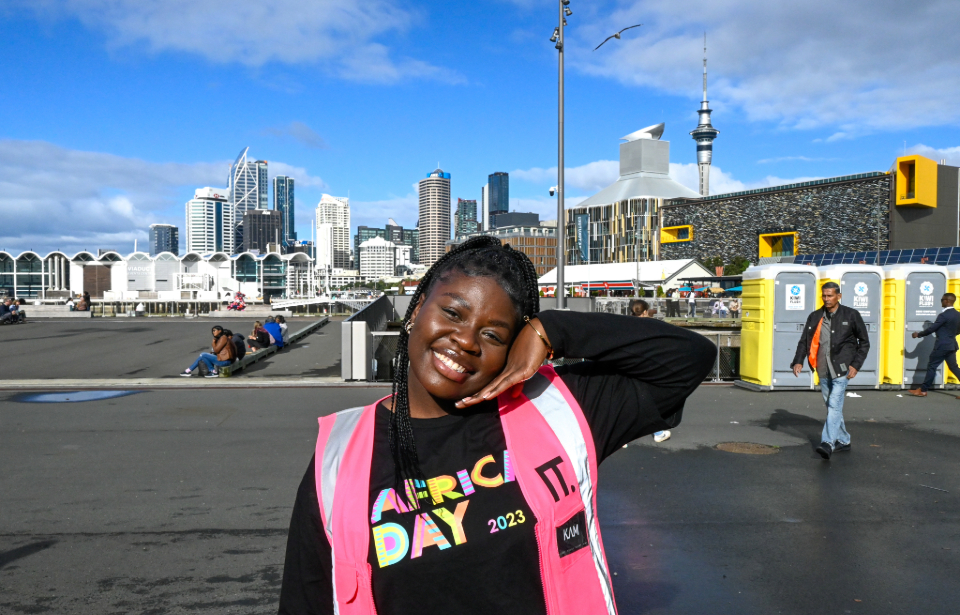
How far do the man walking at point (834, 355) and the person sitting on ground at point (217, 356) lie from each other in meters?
11.5

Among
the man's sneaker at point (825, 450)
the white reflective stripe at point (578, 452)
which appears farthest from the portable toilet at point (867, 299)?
the white reflective stripe at point (578, 452)

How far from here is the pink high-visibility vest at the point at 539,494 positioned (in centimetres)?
163

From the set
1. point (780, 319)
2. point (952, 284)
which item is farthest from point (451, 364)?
point (952, 284)

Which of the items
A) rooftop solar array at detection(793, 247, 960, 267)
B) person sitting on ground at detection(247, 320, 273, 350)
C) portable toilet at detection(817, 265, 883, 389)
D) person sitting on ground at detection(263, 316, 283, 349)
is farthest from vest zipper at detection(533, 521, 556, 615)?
rooftop solar array at detection(793, 247, 960, 267)

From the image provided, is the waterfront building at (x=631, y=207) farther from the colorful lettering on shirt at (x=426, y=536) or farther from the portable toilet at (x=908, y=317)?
the colorful lettering on shirt at (x=426, y=536)

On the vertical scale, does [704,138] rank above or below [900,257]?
above

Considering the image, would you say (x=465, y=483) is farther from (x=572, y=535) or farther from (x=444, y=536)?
(x=572, y=535)

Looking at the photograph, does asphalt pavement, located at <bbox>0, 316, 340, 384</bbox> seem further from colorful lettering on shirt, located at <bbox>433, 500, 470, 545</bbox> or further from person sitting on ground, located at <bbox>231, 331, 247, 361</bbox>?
colorful lettering on shirt, located at <bbox>433, 500, 470, 545</bbox>

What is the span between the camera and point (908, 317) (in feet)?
42.1

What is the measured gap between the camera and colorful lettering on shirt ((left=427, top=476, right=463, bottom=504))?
1689mm

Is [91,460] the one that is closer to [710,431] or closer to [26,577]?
[26,577]

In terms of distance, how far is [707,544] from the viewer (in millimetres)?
5141

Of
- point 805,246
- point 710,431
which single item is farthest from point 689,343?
point 805,246

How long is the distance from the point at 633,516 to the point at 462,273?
4485 mm
